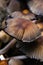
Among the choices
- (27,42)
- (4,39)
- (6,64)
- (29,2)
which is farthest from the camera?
(29,2)

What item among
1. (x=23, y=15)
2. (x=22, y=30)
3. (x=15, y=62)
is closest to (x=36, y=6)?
(x=23, y=15)

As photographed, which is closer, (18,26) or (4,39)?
(18,26)

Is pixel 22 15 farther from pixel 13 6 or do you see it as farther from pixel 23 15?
pixel 13 6

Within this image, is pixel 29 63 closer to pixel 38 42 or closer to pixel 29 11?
pixel 38 42

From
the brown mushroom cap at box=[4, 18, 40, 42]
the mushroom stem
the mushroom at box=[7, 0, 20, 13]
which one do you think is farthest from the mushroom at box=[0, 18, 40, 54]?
the mushroom at box=[7, 0, 20, 13]

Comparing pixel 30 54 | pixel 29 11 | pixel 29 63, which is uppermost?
pixel 29 11

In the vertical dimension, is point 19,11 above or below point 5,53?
above

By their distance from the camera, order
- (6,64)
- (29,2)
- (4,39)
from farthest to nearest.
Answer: (29,2)
(4,39)
(6,64)

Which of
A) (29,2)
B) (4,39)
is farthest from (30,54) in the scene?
(29,2)
